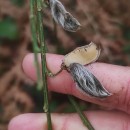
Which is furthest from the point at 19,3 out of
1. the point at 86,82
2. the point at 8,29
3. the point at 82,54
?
the point at 86,82

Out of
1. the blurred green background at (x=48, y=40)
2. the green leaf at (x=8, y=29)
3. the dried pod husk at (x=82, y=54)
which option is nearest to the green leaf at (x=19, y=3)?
the blurred green background at (x=48, y=40)

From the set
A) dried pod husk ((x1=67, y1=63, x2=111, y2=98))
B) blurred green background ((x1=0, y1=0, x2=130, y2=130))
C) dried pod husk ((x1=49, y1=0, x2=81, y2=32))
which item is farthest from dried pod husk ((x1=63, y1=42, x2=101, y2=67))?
blurred green background ((x1=0, y1=0, x2=130, y2=130))

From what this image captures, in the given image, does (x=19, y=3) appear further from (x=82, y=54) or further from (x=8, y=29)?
(x=82, y=54)

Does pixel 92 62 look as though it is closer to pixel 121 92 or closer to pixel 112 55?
pixel 121 92

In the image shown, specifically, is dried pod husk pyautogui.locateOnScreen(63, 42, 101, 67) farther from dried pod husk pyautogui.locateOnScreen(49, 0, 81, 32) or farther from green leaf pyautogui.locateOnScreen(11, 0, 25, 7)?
green leaf pyautogui.locateOnScreen(11, 0, 25, 7)

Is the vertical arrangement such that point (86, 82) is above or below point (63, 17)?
below

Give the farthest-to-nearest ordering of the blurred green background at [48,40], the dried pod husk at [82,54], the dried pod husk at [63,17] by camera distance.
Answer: the blurred green background at [48,40]
the dried pod husk at [82,54]
the dried pod husk at [63,17]

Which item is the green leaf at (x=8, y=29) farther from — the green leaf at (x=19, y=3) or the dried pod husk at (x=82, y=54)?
the dried pod husk at (x=82, y=54)

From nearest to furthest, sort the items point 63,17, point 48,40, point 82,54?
1. point 63,17
2. point 82,54
3. point 48,40
